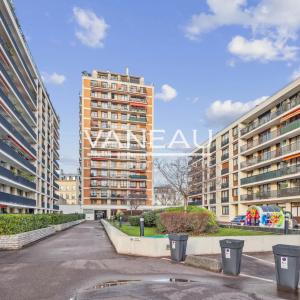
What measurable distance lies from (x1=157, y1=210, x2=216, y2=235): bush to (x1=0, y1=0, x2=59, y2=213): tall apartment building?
880 inches

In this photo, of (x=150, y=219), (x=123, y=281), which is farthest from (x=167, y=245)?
(x=150, y=219)

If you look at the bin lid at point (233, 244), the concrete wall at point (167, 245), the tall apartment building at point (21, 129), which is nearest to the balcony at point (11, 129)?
the tall apartment building at point (21, 129)

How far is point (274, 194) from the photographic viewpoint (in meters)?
48.2

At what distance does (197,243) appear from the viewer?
613 inches

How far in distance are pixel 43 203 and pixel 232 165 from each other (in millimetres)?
32993

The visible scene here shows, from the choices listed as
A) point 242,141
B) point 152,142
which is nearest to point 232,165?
point 242,141

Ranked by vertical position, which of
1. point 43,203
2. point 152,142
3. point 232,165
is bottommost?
point 43,203

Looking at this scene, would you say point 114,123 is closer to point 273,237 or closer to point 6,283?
point 273,237

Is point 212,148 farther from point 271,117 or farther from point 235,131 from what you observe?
point 271,117

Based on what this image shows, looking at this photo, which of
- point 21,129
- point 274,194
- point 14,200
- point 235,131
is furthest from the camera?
point 235,131

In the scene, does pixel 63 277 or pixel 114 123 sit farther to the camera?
pixel 114 123

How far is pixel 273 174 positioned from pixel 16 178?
104ft

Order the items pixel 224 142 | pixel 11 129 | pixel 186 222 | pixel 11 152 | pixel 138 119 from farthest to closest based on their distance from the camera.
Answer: pixel 138 119 < pixel 224 142 < pixel 11 129 < pixel 11 152 < pixel 186 222

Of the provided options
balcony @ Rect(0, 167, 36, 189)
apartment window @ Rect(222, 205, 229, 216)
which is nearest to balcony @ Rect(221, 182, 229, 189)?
apartment window @ Rect(222, 205, 229, 216)
